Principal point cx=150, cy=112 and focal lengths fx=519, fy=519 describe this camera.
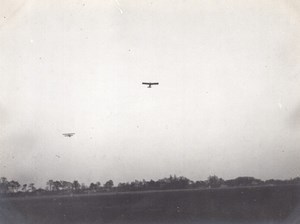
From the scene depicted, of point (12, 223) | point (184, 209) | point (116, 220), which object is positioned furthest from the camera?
point (184, 209)

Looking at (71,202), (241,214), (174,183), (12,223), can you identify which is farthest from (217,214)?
(12,223)

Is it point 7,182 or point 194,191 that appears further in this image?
point 194,191

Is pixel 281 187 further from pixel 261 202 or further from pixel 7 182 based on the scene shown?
pixel 7 182

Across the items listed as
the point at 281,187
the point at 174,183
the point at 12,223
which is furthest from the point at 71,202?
the point at 281,187

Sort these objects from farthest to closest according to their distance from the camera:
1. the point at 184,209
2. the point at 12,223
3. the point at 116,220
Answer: the point at 184,209 < the point at 116,220 < the point at 12,223

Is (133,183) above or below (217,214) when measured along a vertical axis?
above

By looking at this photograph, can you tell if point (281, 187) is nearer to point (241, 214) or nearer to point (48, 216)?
point (241, 214)
